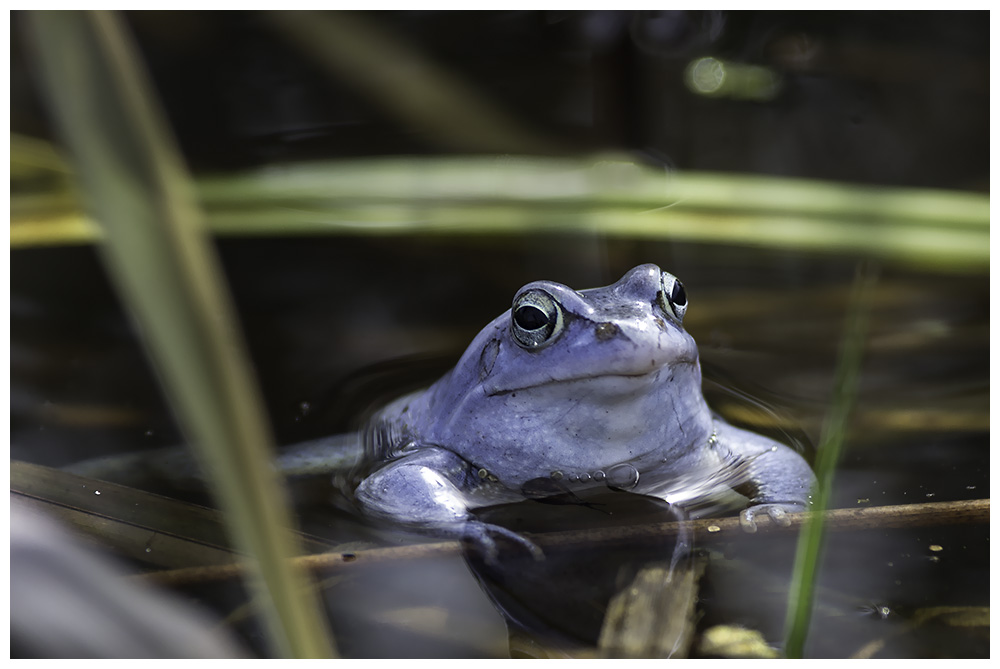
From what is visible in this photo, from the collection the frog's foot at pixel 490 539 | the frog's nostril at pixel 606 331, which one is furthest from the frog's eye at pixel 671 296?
the frog's foot at pixel 490 539

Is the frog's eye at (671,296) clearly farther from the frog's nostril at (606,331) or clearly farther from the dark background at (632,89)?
the dark background at (632,89)

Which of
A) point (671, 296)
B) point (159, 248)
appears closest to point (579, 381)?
point (671, 296)

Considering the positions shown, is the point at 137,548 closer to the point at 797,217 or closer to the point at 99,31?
the point at 99,31

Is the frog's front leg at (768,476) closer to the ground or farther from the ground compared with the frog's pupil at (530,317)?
closer to the ground

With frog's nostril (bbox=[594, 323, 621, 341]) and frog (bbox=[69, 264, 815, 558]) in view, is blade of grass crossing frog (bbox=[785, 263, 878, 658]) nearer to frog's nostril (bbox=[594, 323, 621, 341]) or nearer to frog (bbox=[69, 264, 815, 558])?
frog (bbox=[69, 264, 815, 558])

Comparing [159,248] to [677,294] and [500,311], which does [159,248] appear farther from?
[500,311]
